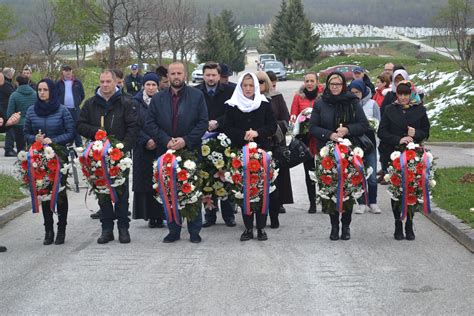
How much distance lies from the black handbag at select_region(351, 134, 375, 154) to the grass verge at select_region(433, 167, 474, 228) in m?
1.01

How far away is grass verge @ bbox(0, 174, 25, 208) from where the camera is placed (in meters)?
12.9

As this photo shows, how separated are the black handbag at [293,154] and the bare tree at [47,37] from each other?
2527 centimetres

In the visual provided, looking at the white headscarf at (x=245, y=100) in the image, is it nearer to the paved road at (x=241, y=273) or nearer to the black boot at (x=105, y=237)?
the paved road at (x=241, y=273)

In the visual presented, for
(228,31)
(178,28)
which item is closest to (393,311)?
(178,28)

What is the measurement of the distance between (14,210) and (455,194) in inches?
259

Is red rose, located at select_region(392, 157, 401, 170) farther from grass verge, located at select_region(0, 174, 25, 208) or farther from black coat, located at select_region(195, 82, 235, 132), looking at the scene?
grass verge, located at select_region(0, 174, 25, 208)

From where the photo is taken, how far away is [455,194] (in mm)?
12641

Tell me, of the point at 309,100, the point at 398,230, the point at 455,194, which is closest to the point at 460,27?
the point at 455,194

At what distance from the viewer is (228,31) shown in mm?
90438

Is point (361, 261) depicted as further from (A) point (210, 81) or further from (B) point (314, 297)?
(A) point (210, 81)

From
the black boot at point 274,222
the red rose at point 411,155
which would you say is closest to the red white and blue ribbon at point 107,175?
the black boot at point 274,222

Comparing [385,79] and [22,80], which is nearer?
[385,79]

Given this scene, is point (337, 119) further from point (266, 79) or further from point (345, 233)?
point (345, 233)

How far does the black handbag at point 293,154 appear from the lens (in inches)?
419
